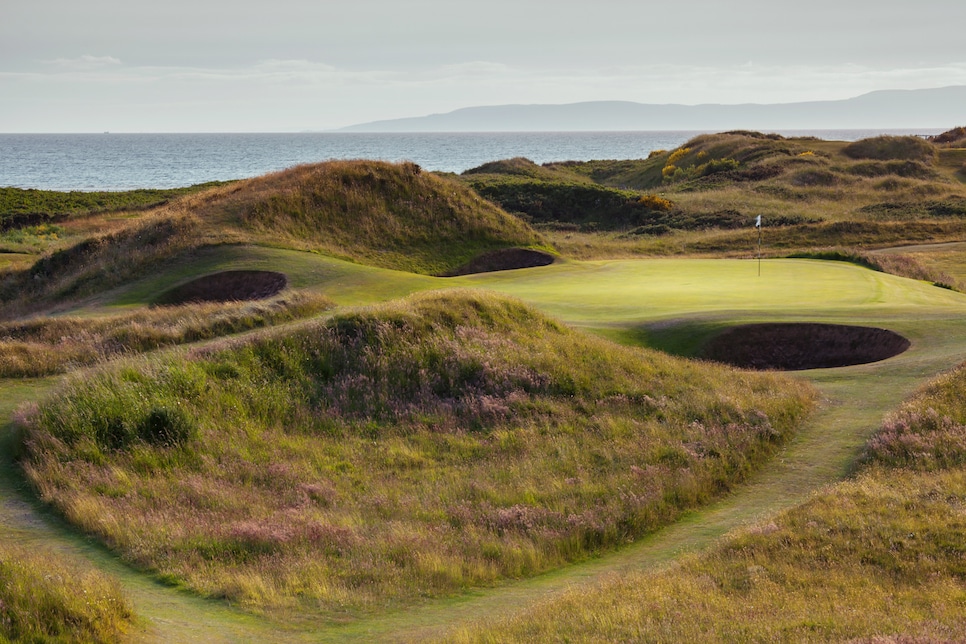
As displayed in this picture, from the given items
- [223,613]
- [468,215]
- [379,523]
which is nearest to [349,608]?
[223,613]

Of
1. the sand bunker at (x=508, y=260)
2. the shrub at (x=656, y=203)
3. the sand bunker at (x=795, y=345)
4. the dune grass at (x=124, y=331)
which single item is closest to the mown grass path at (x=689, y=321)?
the sand bunker at (x=795, y=345)

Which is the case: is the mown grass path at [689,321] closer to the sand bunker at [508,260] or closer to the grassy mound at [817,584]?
the grassy mound at [817,584]

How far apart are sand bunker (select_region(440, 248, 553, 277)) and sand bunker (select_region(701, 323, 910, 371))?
21310 mm

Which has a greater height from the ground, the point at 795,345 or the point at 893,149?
the point at 893,149

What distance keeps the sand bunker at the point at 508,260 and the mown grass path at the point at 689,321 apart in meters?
→ 5.88

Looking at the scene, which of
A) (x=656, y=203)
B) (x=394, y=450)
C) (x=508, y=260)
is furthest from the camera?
(x=656, y=203)

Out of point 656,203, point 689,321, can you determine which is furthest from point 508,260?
point 656,203

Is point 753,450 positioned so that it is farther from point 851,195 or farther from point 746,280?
point 851,195

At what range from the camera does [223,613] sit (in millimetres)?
9578

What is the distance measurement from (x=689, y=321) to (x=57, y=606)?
761 inches

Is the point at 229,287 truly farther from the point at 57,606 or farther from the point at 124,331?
the point at 57,606

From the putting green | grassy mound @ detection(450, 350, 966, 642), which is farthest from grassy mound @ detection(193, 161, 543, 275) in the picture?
grassy mound @ detection(450, 350, 966, 642)

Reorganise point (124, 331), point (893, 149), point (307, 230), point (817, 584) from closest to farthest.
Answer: point (817, 584) < point (124, 331) < point (307, 230) < point (893, 149)

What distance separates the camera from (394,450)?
50.5 ft
